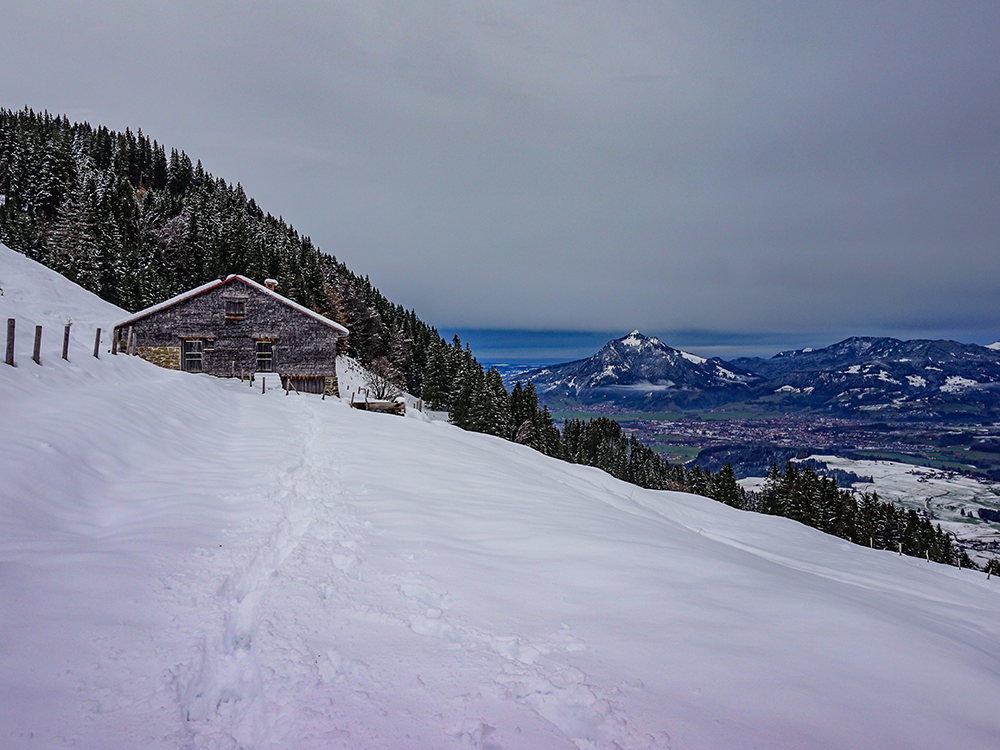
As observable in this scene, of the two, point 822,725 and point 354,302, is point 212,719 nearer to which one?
point 822,725

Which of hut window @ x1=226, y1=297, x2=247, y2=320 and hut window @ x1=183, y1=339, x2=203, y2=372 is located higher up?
hut window @ x1=226, y1=297, x2=247, y2=320

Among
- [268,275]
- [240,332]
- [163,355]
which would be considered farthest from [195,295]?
[268,275]

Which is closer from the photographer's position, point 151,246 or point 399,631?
point 399,631

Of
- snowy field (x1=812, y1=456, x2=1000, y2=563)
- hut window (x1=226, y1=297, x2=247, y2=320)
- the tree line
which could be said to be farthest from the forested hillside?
snowy field (x1=812, y1=456, x2=1000, y2=563)

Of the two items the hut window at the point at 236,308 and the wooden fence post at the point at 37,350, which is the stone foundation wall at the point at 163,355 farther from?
the wooden fence post at the point at 37,350

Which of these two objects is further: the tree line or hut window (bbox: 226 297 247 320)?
the tree line

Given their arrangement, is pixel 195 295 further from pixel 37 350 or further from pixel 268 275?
pixel 268 275

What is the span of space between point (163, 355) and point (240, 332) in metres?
5.15

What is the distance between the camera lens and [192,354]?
30375mm

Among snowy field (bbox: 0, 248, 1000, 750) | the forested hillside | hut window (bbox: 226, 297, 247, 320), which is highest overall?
the forested hillside

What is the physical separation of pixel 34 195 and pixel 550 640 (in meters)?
87.0

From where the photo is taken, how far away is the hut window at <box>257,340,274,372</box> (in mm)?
31219

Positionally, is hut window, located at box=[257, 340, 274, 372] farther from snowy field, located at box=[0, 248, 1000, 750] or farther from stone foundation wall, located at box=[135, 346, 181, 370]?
snowy field, located at box=[0, 248, 1000, 750]

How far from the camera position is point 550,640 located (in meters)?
3.31
